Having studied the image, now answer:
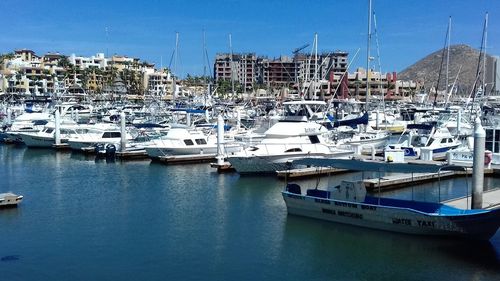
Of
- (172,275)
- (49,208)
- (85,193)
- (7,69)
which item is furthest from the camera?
(7,69)

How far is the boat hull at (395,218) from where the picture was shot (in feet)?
68.6

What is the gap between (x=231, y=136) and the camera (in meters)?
54.3

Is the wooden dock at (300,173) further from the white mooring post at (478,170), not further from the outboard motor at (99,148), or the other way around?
the outboard motor at (99,148)

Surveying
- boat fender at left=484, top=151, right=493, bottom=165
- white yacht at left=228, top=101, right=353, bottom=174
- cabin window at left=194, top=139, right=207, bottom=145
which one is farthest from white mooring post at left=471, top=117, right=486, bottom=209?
cabin window at left=194, top=139, right=207, bottom=145

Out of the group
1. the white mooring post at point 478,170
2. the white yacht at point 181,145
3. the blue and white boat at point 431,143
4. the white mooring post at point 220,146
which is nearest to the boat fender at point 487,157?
the blue and white boat at point 431,143

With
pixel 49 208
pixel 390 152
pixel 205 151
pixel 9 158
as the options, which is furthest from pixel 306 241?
pixel 9 158

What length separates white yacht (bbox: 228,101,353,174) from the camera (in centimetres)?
3831

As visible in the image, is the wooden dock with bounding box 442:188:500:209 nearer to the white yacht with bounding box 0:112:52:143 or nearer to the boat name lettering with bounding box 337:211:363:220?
the boat name lettering with bounding box 337:211:363:220

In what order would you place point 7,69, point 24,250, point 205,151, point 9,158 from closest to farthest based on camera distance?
1. point 24,250
2. point 205,151
3. point 9,158
4. point 7,69

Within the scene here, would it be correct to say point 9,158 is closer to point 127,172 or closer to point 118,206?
point 127,172

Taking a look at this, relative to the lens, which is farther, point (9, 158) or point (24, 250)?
point (9, 158)

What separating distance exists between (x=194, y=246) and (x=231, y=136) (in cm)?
3245

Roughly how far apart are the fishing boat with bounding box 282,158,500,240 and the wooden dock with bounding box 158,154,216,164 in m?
20.9

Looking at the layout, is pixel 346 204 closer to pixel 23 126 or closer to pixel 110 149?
pixel 110 149
